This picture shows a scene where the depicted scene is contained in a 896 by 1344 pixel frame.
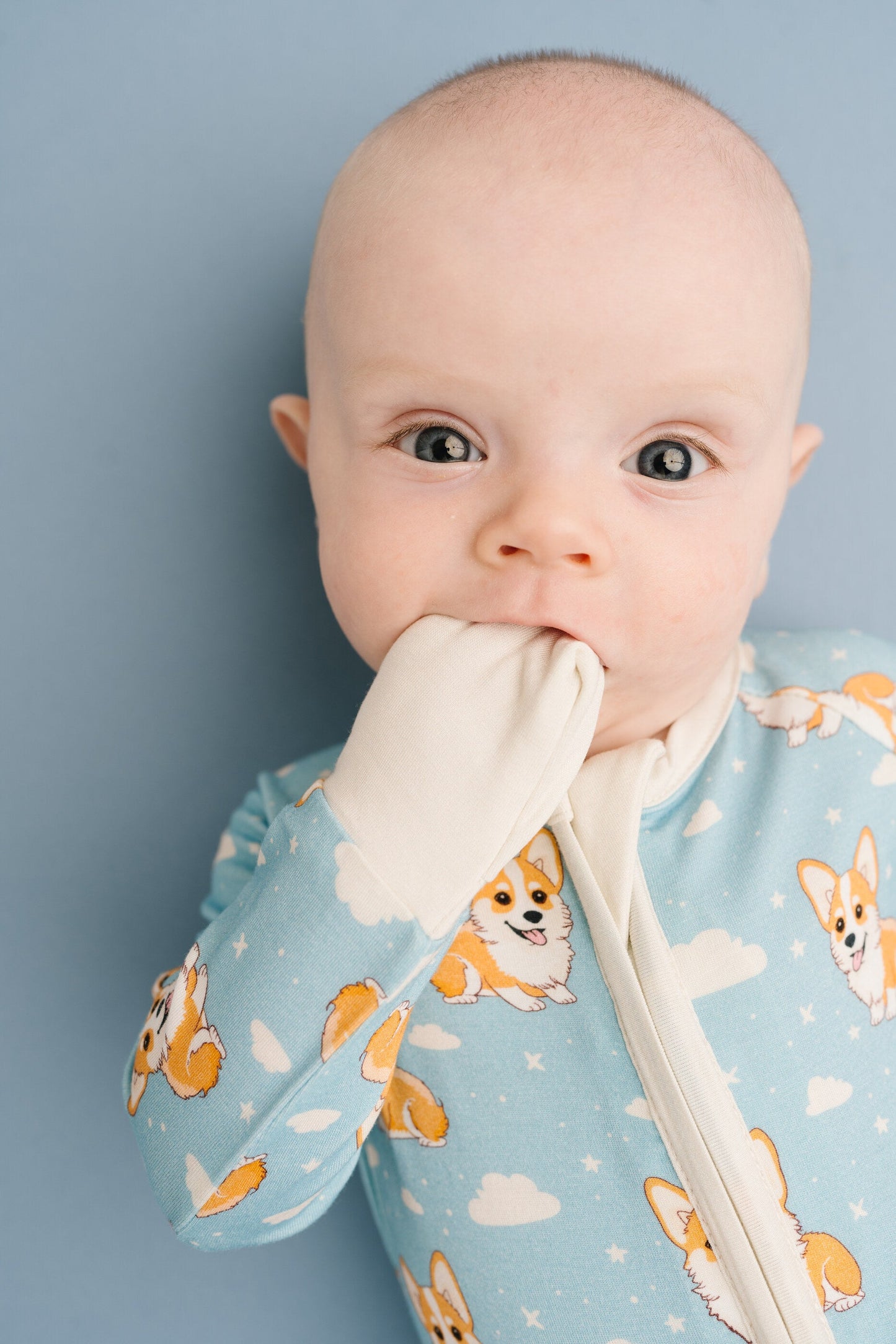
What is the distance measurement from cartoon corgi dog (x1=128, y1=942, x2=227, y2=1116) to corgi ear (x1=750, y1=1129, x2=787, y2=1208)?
1.37ft

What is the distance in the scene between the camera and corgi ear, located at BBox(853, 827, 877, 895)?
942 mm

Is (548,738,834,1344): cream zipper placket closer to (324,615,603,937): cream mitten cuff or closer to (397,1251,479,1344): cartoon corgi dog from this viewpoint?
(324,615,603,937): cream mitten cuff

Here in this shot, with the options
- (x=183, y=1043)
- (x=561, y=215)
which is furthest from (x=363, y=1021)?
(x=561, y=215)

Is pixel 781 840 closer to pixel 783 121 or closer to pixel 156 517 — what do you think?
pixel 156 517

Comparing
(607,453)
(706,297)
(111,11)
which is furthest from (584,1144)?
(111,11)

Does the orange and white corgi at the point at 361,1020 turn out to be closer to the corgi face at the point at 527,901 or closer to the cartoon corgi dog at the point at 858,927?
the corgi face at the point at 527,901

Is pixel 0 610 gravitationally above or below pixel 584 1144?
above

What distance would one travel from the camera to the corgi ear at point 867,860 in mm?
942

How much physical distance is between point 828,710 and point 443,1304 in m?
0.64

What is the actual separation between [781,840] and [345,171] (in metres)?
0.69

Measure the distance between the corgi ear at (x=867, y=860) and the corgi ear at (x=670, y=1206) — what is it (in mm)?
314

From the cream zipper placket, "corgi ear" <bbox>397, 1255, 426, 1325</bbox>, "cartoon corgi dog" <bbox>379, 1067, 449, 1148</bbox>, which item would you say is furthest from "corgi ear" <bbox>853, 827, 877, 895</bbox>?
"corgi ear" <bbox>397, 1255, 426, 1325</bbox>

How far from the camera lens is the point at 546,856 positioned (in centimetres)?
91

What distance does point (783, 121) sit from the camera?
124cm
